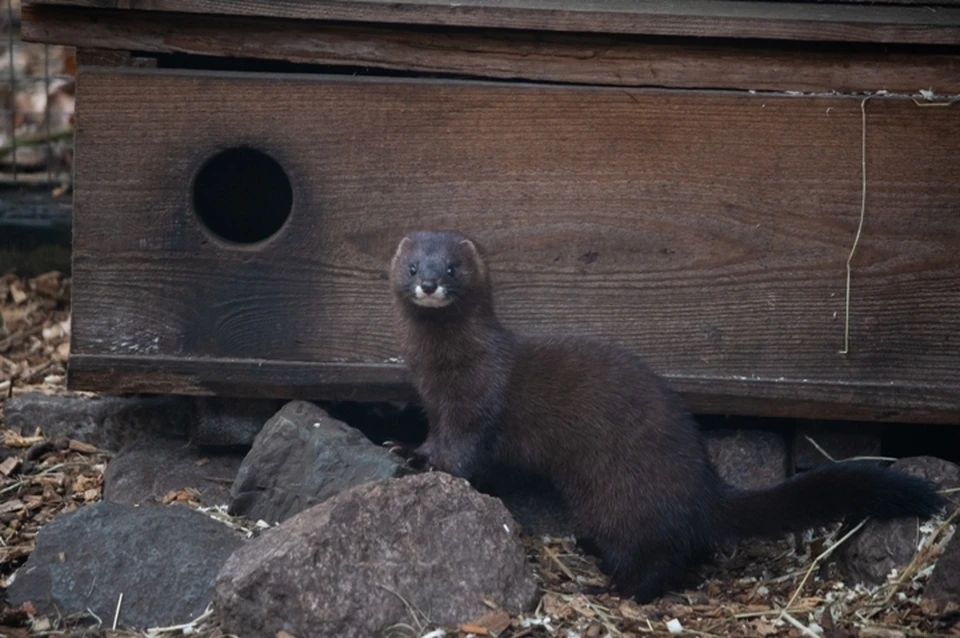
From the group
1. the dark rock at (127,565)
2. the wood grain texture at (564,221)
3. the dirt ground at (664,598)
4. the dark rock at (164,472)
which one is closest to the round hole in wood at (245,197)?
the wood grain texture at (564,221)

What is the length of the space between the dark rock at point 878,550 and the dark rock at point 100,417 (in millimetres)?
2303

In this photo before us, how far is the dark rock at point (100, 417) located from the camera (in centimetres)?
486

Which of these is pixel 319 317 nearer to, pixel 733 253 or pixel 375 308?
pixel 375 308

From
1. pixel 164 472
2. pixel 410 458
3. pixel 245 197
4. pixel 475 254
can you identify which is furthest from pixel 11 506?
pixel 475 254

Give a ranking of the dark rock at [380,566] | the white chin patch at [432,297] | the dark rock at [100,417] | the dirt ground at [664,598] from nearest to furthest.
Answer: the dark rock at [380,566], the dirt ground at [664,598], the white chin patch at [432,297], the dark rock at [100,417]

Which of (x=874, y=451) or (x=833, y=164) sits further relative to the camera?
(x=874, y=451)

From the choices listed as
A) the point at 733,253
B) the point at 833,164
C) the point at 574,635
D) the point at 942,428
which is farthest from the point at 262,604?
the point at 942,428

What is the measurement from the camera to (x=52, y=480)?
4.64 m

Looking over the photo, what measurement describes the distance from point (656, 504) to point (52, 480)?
7.10 feet

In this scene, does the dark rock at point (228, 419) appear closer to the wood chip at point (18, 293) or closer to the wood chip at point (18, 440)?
the wood chip at point (18, 440)

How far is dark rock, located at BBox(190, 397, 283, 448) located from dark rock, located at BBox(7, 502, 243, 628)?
796 millimetres

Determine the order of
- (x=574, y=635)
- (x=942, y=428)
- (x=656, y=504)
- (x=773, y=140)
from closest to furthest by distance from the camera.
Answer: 1. (x=574, y=635)
2. (x=656, y=504)
3. (x=773, y=140)
4. (x=942, y=428)

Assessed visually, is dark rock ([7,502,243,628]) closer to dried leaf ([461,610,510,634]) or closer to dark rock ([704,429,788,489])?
dried leaf ([461,610,510,634])

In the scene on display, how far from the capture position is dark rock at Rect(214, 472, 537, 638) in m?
3.24
